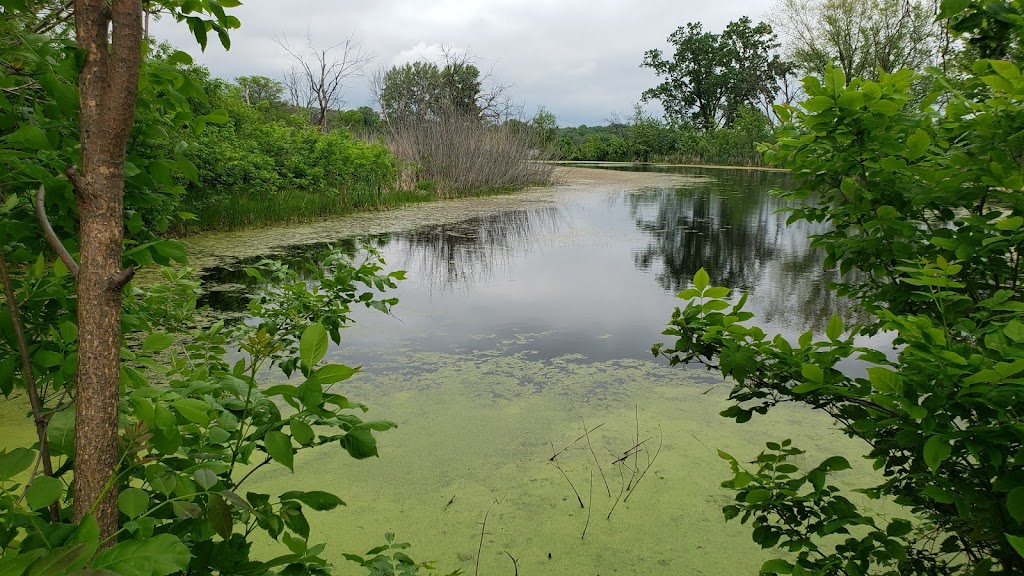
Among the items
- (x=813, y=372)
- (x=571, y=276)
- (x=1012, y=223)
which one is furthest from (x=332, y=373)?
(x=571, y=276)

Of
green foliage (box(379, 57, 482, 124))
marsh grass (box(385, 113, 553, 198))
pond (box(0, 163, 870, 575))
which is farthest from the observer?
green foliage (box(379, 57, 482, 124))

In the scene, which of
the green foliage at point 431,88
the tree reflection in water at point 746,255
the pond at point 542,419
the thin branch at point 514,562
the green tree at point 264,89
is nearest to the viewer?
the thin branch at point 514,562

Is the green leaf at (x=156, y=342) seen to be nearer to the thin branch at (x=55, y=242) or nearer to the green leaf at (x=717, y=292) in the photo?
the thin branch at (x=55, y=242)

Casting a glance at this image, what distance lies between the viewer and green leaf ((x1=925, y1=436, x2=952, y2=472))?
71cm

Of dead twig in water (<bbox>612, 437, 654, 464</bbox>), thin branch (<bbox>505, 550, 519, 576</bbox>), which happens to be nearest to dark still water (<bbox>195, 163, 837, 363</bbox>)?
dead twig in water (<bbox>612, 437, 654, 464</bbox>)

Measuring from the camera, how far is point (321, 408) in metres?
0.69

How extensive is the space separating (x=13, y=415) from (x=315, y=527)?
1.44 m

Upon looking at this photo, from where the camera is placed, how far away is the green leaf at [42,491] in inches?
19.5

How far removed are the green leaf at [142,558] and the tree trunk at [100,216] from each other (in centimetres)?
12

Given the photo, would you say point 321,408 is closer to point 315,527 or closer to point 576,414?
point 315,527

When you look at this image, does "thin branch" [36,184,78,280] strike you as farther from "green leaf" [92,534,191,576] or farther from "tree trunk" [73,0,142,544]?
"green leaf" [92,534,191,576]

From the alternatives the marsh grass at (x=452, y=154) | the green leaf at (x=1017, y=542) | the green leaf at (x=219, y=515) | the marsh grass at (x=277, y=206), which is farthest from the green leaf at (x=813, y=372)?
the marsh grass at (x=452, y=154)

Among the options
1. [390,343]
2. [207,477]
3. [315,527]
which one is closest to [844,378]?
[207,477]

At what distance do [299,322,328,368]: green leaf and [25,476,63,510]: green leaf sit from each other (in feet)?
0.74
